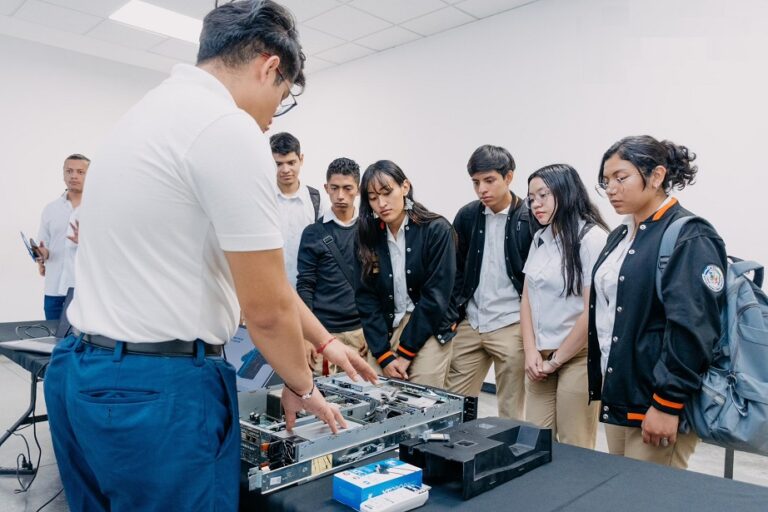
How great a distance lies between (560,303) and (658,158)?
0.61m

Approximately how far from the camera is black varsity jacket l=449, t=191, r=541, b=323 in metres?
2.14

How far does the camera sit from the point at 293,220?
2.71 metres

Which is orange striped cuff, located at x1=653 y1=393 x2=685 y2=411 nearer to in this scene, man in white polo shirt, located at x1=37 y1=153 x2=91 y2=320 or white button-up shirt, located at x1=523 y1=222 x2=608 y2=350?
white button-up shirt, located at x1=523 y1=222 x2=608 y2=350

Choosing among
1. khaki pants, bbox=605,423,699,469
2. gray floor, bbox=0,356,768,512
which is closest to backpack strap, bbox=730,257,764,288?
khaki pants, bbox=605,423,699,469

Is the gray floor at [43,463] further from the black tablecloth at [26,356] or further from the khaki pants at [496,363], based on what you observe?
the khaki pants at [496,363]

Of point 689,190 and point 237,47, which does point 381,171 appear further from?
point 689,190

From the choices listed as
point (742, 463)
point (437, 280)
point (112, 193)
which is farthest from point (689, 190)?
point (112, 193)

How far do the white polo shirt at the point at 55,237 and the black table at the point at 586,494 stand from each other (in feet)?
9.99

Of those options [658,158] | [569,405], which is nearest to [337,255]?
[569,405]

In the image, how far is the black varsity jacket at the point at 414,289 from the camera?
1.89 metres

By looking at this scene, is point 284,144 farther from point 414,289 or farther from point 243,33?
point 243,33

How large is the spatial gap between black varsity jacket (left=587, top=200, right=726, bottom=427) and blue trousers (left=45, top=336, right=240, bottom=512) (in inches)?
42.6

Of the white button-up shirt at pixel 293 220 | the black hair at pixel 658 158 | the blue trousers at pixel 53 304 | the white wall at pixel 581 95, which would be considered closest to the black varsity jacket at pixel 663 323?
the black hair at pixel 658 158

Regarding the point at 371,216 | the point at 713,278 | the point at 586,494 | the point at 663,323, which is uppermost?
the point at 371,216
